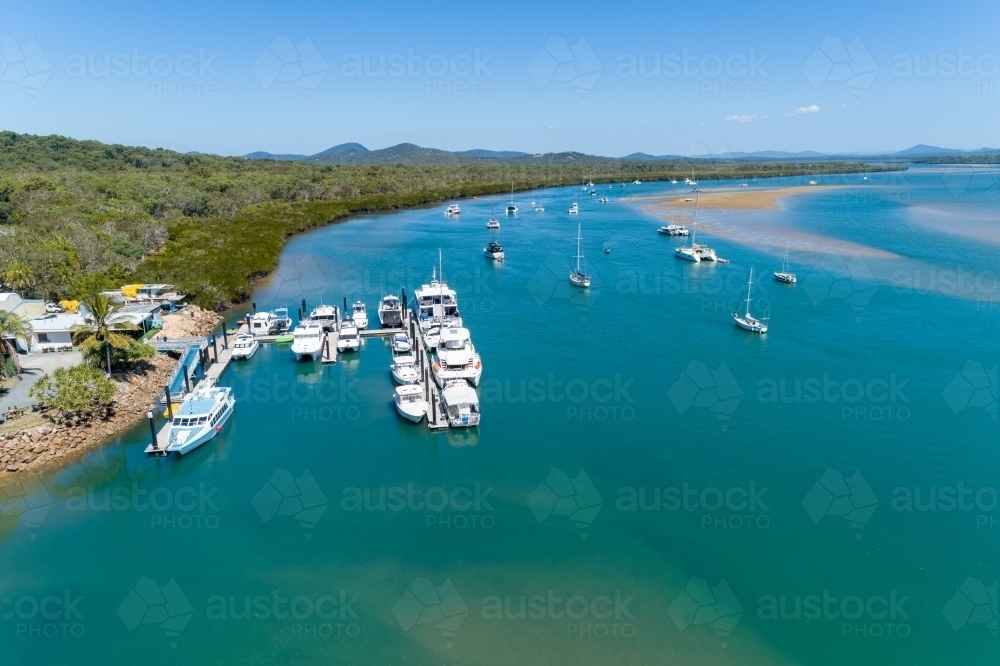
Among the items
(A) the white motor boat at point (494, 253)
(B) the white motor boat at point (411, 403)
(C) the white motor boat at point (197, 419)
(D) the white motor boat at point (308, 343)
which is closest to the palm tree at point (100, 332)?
(C) the white motor boat at point (197, 419)

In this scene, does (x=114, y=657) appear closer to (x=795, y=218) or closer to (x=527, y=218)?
(x=527, y=218)

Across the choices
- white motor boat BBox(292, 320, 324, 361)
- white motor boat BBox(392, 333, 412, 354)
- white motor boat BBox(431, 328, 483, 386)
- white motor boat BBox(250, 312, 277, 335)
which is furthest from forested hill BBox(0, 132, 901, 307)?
white motor boat BBox(431, 328, 483, 386)

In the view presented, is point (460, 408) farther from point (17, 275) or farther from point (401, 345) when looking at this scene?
point (17, 275)

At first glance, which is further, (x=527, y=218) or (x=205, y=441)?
(x=527, y=218)

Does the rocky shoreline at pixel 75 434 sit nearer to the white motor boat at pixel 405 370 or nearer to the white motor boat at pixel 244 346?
the white motor boat at pixel 244 346

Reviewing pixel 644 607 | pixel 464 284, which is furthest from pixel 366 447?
pixel 464 284

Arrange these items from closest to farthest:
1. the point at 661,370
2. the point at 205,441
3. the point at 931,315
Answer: the point at 205,441, the point at 661,370, the point at 931,315
